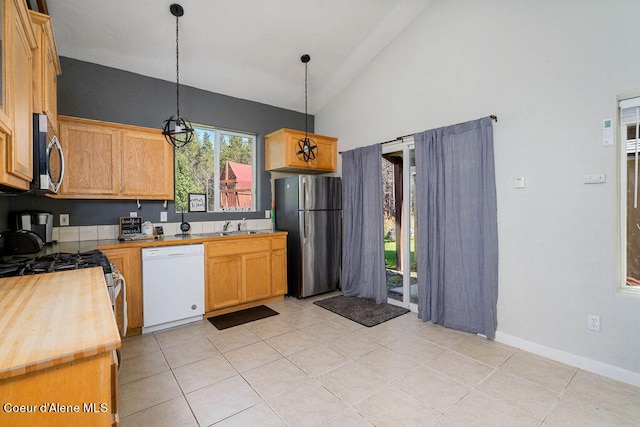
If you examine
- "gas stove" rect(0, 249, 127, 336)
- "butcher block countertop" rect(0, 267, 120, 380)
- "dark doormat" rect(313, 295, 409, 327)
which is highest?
"gas stove" rect(0, 249, 127, 336)

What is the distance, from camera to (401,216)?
409cm

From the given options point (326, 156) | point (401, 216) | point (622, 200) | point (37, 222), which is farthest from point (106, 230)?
point (622, 200)

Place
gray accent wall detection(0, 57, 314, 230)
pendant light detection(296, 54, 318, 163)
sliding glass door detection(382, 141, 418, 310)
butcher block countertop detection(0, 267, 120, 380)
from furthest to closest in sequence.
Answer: pendant light detection(296, 54, 318, 163) → sliding glass door detection(382, 141, 418, 310) → gray accent wall detection(0, 57, 314, 230) → butcher block countertop detection(0, 267, 120, 380)

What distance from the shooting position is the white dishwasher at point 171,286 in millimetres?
3064

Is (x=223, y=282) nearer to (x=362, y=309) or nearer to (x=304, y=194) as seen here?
(x=304, y=194)

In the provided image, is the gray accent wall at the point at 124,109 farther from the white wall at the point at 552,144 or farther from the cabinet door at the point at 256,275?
the white wall at the point at 552,144

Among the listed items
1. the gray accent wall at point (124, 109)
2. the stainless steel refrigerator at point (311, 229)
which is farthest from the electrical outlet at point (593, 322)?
the gray accent wall at point (124, 109)

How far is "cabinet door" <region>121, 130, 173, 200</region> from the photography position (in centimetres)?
330

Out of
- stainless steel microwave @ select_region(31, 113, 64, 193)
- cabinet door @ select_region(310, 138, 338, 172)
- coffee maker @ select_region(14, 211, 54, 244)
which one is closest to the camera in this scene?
stainless steel microwave @ select_region(31, 113, 64, 193)

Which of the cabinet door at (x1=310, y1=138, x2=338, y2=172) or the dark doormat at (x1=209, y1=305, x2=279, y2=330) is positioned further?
the cabinet door at (x1=310, y1=138, x2=338, y2=172)

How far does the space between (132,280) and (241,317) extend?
123 cm

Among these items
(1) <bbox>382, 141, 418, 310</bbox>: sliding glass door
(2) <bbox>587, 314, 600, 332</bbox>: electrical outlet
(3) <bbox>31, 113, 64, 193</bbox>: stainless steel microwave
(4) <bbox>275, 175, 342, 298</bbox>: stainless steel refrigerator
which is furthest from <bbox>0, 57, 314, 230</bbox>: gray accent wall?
(2) <bbox>587, 314, 600, 332</bbox>: electrical outlet

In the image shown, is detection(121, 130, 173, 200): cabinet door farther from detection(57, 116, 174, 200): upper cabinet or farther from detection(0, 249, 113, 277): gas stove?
detection(0, 249, 113, 277): gas stove

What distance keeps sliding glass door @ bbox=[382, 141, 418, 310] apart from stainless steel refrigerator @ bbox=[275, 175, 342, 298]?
0.75 metres
